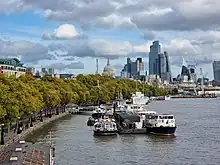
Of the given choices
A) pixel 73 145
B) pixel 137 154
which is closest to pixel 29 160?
pixel 137 154

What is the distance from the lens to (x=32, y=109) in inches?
3083

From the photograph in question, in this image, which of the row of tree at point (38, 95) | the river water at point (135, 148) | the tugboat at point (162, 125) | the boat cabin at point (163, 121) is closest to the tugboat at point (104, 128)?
the river water at point (135, 148)

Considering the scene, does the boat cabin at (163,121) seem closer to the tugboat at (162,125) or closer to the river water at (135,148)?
the tugboat at (162,125)

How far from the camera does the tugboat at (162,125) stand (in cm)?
7831

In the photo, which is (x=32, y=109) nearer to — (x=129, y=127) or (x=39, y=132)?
(x=39, y=132)

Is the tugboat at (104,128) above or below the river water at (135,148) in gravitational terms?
above

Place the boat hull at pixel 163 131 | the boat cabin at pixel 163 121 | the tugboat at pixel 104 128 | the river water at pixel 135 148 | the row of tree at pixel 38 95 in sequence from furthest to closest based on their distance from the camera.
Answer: the boat cabin at pixel 163 121 < the boat hull at pixel 163 131 < the tugboat at pixel 104 128 < the row of tree at pixel 38 95 < the river water at pixel 135 148

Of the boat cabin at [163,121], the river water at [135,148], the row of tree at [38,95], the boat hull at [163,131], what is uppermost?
the row of tree at [38,95]

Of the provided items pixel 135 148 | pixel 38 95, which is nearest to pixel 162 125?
pixel 135 148

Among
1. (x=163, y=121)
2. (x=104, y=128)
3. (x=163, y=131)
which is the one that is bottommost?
(x=163, y=131)

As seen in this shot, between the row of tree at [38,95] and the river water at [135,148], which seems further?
the row of tree at [38,95]

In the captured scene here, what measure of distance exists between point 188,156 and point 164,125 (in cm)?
2174

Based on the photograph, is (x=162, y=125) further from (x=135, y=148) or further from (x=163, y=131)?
(x=135, y=148)

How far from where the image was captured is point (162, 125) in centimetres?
7950
